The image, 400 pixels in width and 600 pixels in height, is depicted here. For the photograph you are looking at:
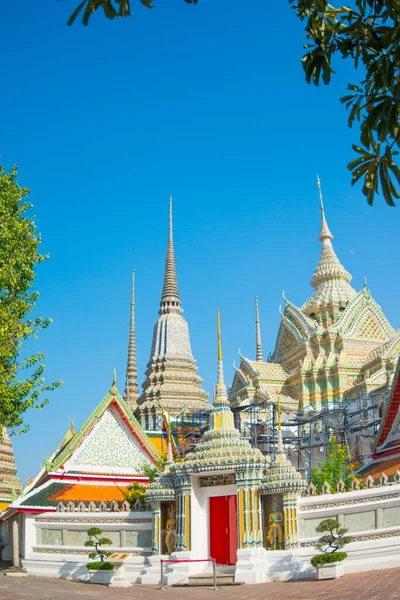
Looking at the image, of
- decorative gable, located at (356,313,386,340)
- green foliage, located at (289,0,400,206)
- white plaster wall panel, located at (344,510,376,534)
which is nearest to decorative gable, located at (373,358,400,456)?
white plaster wall panel, located at (344,510,376,534)

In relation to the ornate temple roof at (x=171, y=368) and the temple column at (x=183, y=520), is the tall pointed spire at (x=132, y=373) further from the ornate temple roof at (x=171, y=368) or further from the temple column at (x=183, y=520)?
the temple column at (x=183, y=520)

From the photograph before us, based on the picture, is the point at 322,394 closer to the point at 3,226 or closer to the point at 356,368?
the point at 356,368

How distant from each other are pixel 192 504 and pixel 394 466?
15.0ft

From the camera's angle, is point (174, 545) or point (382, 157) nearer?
point (382, 157)

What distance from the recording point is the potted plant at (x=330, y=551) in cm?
1063

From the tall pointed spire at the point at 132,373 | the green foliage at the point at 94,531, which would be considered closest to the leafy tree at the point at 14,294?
the green foliage at the point at 94,531

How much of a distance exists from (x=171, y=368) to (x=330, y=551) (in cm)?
2050

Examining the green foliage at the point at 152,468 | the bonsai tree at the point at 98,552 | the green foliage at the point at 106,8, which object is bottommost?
the bonsai tree at the point at 98,552

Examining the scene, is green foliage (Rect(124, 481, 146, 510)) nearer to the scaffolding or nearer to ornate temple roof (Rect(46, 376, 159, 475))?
ornate temple roof (Rect(46, 376, 159, 475))

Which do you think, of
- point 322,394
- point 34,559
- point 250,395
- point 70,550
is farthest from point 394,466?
point 250,395

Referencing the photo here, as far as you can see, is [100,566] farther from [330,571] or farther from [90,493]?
[330,571]

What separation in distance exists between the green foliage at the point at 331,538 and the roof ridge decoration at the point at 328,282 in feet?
77.4

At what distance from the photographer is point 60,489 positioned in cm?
1700

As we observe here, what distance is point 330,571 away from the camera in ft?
34.9
